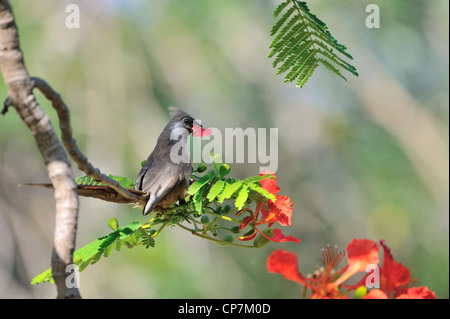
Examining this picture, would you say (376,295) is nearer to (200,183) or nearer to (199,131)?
(200,183)

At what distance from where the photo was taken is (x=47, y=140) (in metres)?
0.93

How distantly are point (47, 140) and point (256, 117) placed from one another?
25.5ft

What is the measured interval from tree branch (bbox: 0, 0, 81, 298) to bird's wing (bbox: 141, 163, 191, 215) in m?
0.54

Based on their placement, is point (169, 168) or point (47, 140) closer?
point (47, 140)

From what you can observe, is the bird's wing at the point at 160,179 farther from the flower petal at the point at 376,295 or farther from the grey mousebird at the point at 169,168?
the flower petal at the point at 376,295

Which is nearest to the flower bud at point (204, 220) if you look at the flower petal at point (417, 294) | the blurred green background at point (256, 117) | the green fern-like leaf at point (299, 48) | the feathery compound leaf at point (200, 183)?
the feathery compound leaf at point (200, 183)

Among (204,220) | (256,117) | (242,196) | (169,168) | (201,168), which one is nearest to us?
(242,196)

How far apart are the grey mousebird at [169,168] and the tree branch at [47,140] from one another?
1.77 feet

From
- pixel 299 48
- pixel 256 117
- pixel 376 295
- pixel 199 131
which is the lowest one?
pixel 376 295

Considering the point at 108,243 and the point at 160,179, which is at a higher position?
the point at 160,179

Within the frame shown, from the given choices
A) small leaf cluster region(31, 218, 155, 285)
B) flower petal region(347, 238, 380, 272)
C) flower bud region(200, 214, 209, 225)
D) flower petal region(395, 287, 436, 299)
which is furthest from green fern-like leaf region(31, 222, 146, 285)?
flower petal region(395, 287, 436, 299)

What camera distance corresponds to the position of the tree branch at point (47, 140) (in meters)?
0.90

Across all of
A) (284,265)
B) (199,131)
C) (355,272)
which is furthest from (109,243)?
(199,131)

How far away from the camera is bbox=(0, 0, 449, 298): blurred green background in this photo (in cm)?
799
